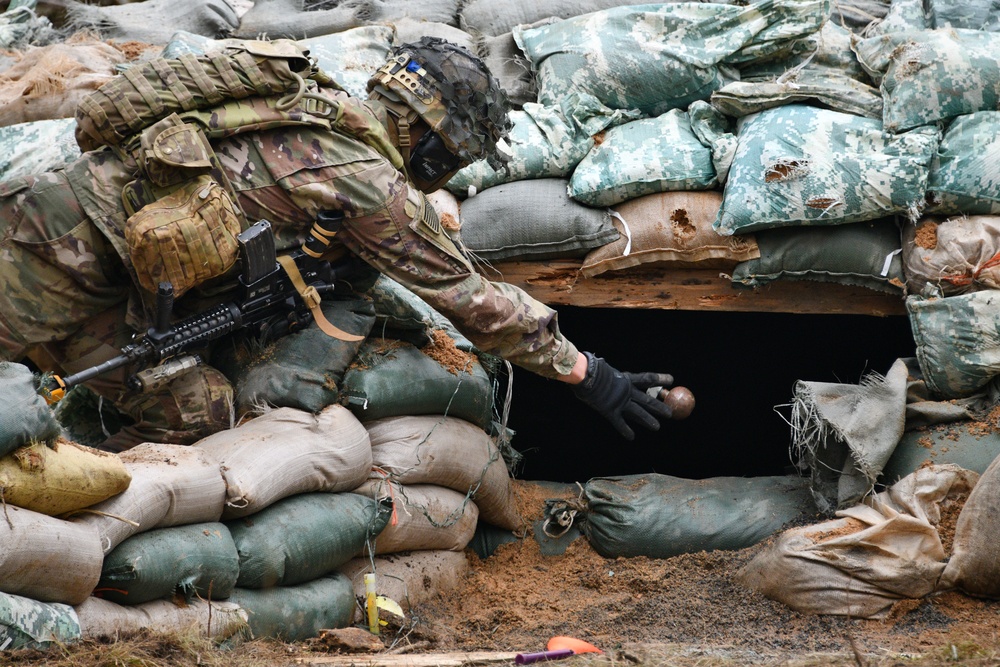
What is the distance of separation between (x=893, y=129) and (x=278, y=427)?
2454mm

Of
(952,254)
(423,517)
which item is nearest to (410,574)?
(423,517)

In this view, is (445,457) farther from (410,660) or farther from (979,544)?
(979,544)

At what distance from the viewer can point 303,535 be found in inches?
126

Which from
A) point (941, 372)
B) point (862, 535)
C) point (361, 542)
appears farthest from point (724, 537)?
point (361, 542)

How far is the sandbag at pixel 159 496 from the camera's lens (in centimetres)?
271

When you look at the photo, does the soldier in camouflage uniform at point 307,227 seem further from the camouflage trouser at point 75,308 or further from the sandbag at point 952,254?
the sandbag at point 952,254

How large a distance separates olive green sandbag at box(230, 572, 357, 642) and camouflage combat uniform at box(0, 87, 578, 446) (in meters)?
0.59

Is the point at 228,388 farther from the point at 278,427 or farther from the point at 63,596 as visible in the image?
the point at 63,596

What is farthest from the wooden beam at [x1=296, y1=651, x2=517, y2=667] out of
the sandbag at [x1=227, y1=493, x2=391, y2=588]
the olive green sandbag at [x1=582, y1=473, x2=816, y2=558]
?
the olive green sandbag at [x1=582, y1=473, x2=816, y2=558]

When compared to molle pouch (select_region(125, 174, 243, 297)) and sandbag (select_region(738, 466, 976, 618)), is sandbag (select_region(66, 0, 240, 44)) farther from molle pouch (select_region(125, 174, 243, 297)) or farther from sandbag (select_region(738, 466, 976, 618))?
sandbag (select_region(738, 466, 976, 618))

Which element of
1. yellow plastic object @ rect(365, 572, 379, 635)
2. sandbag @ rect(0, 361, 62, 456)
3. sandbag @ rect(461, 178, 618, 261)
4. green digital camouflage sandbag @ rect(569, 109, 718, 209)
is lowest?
yellow plastic object @ rect(365, 572, 379, 635)

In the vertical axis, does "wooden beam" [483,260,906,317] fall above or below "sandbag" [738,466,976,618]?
above

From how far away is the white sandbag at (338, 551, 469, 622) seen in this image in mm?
3523

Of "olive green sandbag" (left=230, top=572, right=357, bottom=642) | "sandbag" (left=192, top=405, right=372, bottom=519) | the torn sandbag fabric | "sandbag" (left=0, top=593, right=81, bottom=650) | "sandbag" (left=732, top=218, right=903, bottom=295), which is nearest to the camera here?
"sandbag" (left=0, top=593, right=81, bottom=650)
